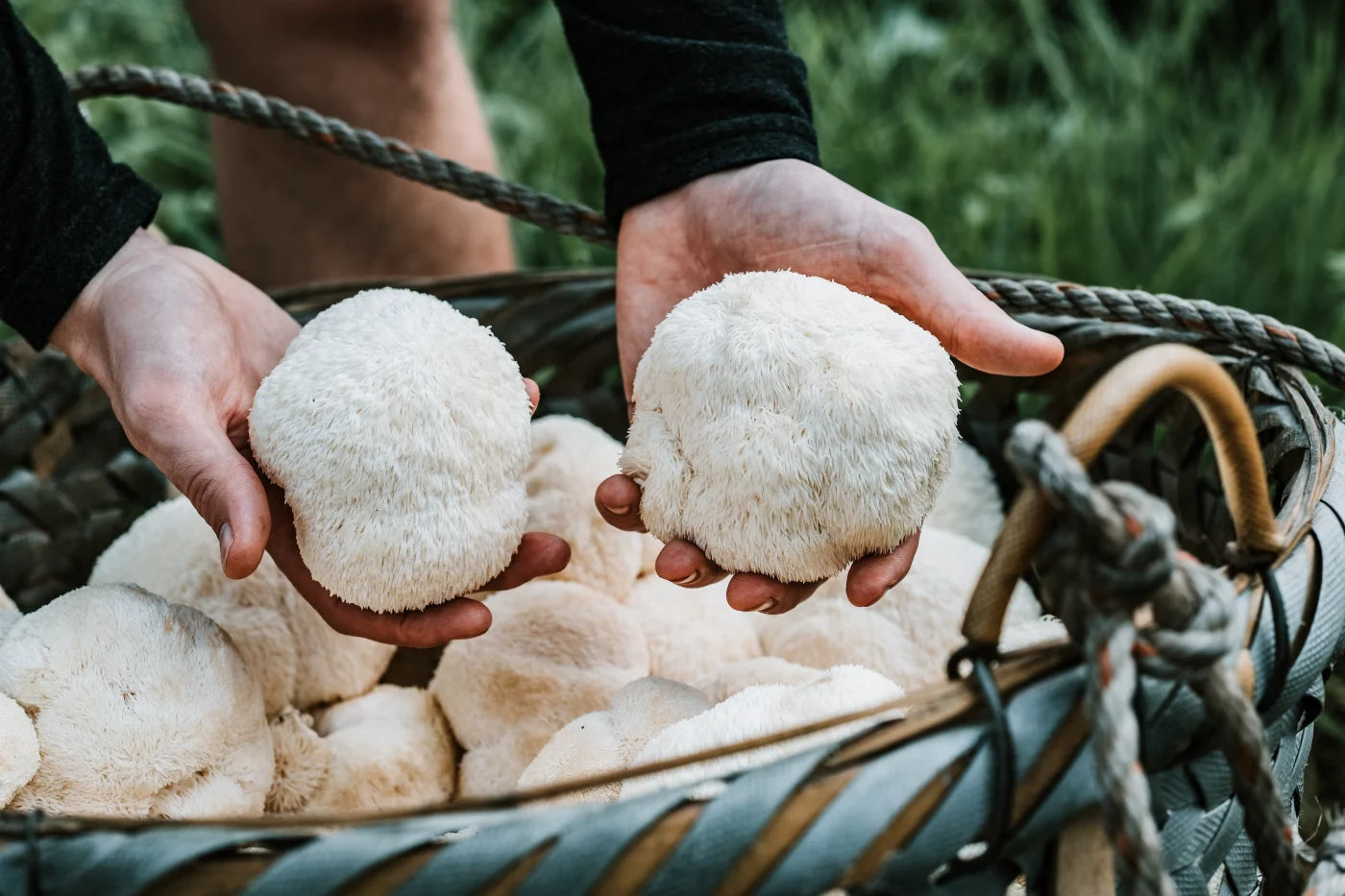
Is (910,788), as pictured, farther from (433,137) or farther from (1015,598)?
(433,137)

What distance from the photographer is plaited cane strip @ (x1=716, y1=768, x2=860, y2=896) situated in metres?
0.54

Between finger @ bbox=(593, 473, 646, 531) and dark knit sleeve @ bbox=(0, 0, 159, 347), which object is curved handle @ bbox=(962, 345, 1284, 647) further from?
dark knit sleeve @ bbox=(0, 0, 159, 347)

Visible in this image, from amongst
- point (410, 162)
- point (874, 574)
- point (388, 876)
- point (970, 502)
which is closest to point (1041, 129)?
point (970, 502)

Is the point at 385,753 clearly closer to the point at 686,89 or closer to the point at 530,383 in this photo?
the point at 530,383

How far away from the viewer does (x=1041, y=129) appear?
2.48 metres

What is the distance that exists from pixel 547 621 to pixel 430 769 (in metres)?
0.17

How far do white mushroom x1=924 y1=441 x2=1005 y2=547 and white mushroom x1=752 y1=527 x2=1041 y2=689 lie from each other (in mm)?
125

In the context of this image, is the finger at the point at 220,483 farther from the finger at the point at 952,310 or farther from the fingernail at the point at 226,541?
the finger at the point at 952,310

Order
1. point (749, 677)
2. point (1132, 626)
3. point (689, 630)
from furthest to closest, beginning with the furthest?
point (689, 630)
point (749, 677)
point (1132, 626)

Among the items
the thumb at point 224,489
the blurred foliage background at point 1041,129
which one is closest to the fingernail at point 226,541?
the thumb at point 224,489

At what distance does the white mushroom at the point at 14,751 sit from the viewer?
79 centimetres

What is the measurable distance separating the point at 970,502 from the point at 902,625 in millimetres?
231

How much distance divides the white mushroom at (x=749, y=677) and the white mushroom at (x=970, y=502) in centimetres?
31

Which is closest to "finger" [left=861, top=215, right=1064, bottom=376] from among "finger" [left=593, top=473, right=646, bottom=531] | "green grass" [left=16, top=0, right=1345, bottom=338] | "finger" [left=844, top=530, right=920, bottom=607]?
"finger" [left=844, top=530, right=920, bottom=607]
